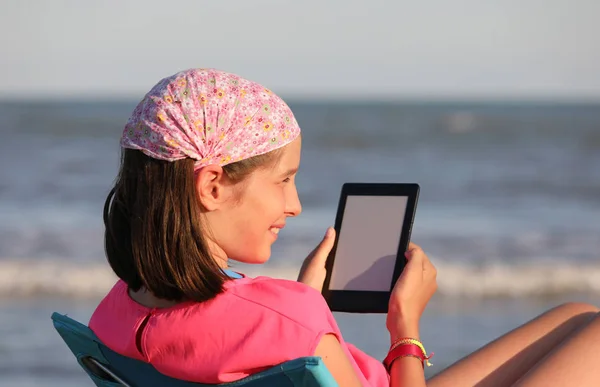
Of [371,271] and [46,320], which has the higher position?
[371,271]

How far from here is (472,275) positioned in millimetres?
7285

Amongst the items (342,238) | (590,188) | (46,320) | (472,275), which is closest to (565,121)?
(590,188)

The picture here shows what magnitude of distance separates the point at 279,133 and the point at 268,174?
10 cm

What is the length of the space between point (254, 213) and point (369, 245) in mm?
490

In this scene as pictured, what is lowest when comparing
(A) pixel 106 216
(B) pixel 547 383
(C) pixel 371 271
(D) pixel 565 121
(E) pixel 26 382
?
(D) pixel 565 121

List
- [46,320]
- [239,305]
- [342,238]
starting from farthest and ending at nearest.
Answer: [46,320], [342,238], [239,305]

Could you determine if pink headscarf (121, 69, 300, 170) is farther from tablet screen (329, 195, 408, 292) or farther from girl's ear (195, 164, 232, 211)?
tablet screen (329, 195, 408, 292)

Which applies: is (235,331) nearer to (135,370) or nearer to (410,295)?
(135,370)

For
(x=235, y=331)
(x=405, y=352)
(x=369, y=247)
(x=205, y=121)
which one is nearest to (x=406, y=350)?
(x=405, y=352)

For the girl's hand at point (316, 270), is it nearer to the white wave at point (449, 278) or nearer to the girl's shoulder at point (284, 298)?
the girl's shoulder at point (284, 298)

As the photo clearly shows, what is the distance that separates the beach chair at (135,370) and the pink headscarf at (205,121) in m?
0.46

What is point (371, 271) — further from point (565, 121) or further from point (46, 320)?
point (565, 121)

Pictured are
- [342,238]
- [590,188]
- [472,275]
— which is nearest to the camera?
[342,238]

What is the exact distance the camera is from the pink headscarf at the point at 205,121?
2.05 m
